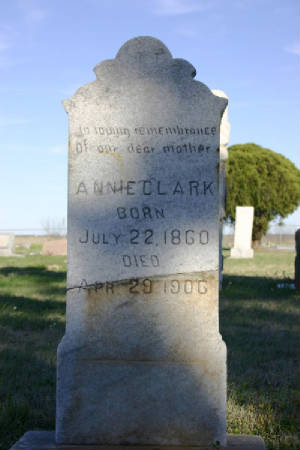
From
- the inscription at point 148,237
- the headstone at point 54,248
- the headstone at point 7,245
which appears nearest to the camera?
the inscription at point 148,237

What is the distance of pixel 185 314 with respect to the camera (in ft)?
11.4

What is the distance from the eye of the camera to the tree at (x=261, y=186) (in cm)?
3878

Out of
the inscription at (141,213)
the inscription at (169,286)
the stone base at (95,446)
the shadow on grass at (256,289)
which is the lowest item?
the shadow on grass at (256,289)

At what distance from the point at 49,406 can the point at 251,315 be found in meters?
4.40

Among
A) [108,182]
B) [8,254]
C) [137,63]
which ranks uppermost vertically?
[137,63]

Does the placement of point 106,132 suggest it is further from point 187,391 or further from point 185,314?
point 187,391

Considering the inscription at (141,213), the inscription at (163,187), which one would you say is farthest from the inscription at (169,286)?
the inscription at (163,187)

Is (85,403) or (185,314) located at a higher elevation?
(185,314)

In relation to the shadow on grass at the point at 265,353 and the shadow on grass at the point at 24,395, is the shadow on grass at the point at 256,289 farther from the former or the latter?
the shadow on grass at the point at 24,395

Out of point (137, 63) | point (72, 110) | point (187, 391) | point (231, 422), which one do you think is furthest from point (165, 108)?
point (231, 422)

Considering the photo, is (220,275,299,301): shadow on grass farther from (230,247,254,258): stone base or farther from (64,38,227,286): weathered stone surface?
(230,247,254,258): stone base

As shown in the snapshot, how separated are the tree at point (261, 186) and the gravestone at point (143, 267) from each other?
115 ft

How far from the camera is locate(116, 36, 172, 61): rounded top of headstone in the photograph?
3.56 m

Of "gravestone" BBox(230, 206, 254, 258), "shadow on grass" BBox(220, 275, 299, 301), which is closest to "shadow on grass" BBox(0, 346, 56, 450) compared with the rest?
"shadow on grass" BBox(220, 275, 299, 301)
